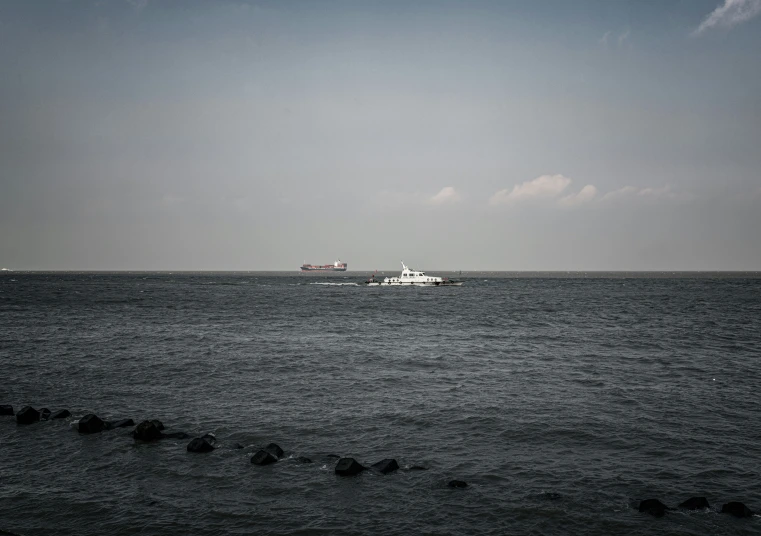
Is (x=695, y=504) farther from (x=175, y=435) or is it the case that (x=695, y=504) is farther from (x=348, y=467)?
(x=175, y=435)

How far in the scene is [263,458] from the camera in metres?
17.0

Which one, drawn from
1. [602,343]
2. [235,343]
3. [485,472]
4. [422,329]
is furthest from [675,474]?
[422,329]

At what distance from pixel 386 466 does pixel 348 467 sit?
48.7 inches

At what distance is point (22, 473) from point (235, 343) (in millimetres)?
29463

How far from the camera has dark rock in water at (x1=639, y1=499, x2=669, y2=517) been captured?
1377 centimetres

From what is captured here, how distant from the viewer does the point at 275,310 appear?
267 ft

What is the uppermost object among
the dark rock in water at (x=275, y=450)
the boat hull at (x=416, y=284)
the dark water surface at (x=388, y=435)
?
the boat hull at (x=416, y=284)

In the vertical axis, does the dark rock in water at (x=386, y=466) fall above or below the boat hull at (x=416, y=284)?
below

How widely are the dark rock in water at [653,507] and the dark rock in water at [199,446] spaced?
13.7 meters

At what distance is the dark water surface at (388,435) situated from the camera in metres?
13.7

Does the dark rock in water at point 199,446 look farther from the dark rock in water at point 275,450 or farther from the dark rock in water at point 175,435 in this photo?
the dark rock in water at point 275,450

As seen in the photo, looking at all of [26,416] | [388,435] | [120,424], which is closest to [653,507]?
[388,435]

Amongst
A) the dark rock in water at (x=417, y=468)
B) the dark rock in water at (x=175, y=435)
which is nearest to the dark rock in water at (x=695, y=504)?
the dark rock in water at (x=417, y=468)

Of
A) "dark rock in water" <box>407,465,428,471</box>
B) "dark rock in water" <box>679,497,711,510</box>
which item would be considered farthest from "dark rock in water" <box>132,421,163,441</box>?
"dark rock in water" <box>679,497,711,510</box>
